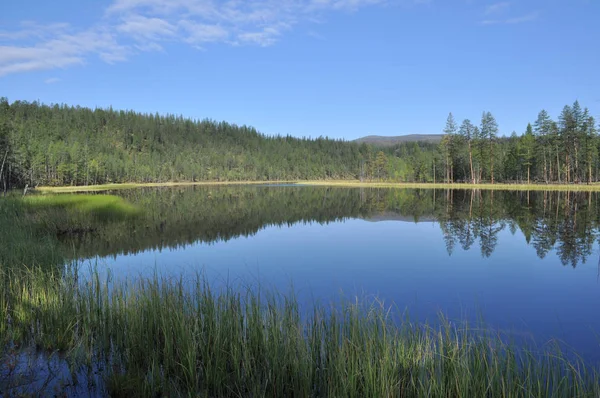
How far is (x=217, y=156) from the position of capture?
570 feet

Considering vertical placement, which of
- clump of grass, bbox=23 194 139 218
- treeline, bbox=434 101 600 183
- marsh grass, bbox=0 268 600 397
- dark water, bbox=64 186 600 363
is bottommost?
dark water, bbox=64 186 600 363

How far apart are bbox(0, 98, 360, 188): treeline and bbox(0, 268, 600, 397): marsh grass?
217ft

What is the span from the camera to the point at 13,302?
7.99 metres

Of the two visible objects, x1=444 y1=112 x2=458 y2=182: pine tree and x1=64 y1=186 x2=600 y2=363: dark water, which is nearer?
x1=64 y1=186 x2=600 y2=363: dark water

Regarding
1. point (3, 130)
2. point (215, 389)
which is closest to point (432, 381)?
point (215, 389)

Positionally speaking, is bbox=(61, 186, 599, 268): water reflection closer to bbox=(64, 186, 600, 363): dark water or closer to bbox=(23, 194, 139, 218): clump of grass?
bbox=(64, 186, 600, 363): dark water

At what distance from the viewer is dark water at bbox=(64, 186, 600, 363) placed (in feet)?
33.7

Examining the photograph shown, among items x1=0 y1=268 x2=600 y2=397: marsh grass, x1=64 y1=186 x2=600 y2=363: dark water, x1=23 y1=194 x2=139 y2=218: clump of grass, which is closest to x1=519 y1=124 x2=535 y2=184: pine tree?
x1=64 y1=186 x2=600 y2=363: dark water

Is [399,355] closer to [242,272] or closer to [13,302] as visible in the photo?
[13,302]

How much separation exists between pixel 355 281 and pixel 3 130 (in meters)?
71.8

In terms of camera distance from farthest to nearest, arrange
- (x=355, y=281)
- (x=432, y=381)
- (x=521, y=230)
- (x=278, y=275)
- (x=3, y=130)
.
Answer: (x=3, y=130)
(x=521, y=230)
(x=278, y=275)
(x=355, y=281)
(x=432, y=381)

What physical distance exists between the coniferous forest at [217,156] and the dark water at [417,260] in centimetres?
4406

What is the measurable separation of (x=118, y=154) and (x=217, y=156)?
45942 millimetres

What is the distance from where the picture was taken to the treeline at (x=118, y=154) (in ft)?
288
